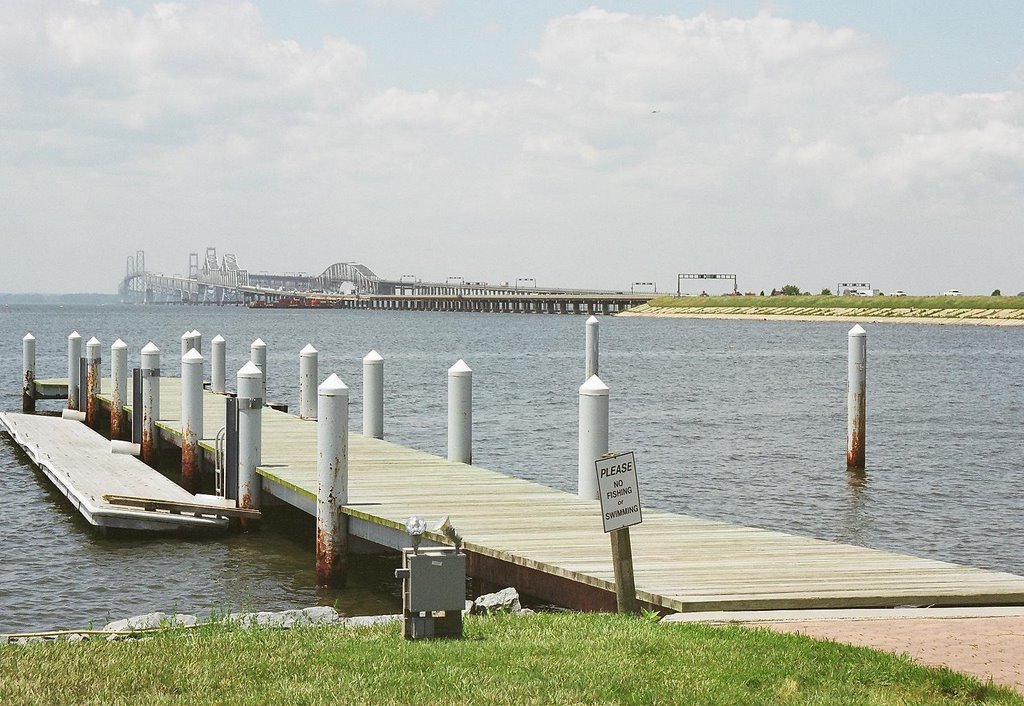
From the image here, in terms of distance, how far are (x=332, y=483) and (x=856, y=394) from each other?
13.8m

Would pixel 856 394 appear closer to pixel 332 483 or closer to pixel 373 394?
pixel 373 394

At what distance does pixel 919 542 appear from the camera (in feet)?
65.1

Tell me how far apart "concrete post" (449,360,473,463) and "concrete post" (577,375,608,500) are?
12.2ft

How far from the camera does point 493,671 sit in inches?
325

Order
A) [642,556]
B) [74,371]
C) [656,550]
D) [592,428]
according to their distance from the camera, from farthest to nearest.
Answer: [74,371] → [592,428] → [656,550] → [642,556]

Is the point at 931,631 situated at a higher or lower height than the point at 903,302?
lower

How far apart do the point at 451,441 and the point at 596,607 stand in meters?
8.69

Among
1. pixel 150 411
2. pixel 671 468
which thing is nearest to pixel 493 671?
pixel 150 411

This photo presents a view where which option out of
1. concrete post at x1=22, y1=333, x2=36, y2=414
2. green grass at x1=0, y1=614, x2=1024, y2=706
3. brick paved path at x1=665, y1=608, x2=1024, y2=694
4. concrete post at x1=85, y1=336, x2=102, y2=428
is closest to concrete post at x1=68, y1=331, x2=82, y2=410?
concrete post at x1=85, y1=336, x2=102, y2=428

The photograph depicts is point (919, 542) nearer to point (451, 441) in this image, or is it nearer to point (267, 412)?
point (451, 441)

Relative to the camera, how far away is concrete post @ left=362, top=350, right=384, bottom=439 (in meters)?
21.3

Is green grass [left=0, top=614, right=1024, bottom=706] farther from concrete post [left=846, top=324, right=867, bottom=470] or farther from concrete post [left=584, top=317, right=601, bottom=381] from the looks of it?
concrete post [left=584, top=317, right=601, bottom=381]

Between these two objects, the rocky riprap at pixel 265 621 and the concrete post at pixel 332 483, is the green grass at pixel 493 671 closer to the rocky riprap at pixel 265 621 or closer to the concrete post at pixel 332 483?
the rocky riprap at pixel 265 621

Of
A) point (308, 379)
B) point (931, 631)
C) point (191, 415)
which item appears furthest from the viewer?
point (308, 379)
